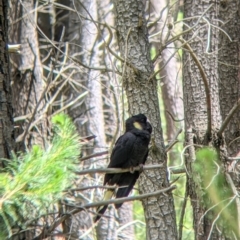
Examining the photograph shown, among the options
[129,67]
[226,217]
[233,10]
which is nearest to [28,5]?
[233,10]

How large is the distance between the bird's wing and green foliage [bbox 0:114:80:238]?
275 centimetres

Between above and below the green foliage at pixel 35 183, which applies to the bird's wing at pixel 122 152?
below

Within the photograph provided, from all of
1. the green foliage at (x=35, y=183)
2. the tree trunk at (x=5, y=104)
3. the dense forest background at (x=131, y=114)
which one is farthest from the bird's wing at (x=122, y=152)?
the green foliage at (x=35, y=183)

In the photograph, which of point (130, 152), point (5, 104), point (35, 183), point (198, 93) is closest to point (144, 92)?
point (130, 152)

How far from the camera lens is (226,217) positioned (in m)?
3.50

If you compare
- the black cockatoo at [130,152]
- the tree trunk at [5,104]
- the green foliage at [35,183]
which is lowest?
the black cockatoo at [130,152]

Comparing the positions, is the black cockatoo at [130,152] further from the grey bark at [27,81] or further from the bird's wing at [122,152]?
the grey bark at [27,81]

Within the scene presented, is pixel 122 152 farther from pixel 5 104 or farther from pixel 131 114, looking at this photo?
pixel 5 104

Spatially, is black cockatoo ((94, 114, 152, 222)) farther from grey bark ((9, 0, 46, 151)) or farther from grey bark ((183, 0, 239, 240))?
grey bark ((9, 0, 46, 151))

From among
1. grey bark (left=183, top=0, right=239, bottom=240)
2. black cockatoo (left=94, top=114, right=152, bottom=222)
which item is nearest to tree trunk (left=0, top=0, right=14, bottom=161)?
black cockatoo (left=94, top=114, right=152, bottom=222)

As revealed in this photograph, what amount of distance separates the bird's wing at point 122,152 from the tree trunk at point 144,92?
0.22 metres

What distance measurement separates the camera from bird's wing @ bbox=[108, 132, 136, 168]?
5.42m

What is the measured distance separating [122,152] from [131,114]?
39 centimetres

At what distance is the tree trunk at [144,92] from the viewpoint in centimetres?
534
